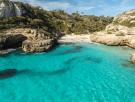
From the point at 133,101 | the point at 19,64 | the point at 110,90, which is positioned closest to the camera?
the point at 133,101

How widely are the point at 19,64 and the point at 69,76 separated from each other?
13.0m

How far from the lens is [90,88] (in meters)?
31.5

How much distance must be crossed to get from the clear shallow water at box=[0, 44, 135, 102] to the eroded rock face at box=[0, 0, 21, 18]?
83.7 feet

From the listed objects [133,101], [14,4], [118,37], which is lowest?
[133,101]

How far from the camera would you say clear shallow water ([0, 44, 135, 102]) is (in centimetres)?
2858

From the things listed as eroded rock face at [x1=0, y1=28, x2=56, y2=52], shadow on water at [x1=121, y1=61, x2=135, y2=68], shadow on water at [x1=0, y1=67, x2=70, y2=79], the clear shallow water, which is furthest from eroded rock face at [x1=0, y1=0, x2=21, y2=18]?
shadow on water at [x1=121, y1=61, x2=135, y2=68]

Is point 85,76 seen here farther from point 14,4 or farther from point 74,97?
point 14,4

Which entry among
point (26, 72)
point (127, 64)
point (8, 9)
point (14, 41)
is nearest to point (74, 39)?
point (8, 9)

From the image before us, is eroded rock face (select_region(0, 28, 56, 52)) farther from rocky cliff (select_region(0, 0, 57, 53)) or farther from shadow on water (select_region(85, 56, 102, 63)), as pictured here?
shadow on water (select_region(85, 56, 102, 63))

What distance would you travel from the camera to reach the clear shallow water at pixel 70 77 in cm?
2858

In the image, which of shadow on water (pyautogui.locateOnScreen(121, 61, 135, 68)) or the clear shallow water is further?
shadow on water (pyautogui.locateOnScreen(121, 61, 135, 68))

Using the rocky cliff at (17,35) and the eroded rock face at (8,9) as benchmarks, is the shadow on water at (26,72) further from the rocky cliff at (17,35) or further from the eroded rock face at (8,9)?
the eroded rock face at (8,9)

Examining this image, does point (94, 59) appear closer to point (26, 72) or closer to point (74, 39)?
point (26, 72)

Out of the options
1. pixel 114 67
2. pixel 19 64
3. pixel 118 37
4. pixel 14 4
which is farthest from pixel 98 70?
pixel 14 4
